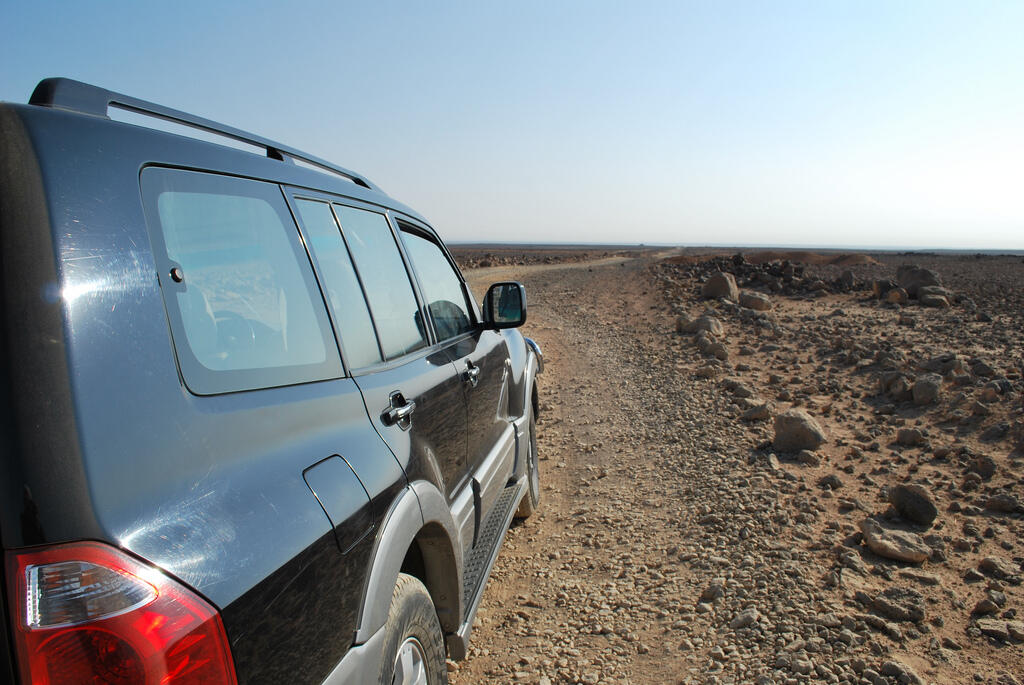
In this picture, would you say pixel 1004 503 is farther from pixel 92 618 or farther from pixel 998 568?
pixel 92 618

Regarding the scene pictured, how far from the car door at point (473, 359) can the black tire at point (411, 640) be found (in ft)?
2.77

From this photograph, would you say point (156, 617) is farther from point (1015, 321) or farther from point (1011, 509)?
point (1015, 321)

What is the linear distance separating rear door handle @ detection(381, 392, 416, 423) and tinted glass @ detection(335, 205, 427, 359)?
22 cm

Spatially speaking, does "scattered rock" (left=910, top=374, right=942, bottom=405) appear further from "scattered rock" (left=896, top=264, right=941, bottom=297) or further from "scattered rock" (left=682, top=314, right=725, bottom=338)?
"scattered rock" (left=896, top=264, right=941, bottom=297)

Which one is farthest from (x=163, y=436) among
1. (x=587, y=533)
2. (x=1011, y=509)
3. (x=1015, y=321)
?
(x=1015, y=321)

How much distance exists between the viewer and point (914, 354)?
31.4 feet

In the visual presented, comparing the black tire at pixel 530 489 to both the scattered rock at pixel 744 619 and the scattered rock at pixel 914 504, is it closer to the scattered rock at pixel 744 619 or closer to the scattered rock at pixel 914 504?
the scattered rock at pixel 744 619

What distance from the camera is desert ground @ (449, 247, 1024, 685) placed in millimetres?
3051

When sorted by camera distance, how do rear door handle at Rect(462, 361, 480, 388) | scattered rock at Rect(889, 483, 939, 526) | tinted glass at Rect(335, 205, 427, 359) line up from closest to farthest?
tinted glass at Rect(335, 205, 427, 359), rear door handle at Rect(462, 361, 480, 388), scattered rock at Rect(889, 483, 939, 526)

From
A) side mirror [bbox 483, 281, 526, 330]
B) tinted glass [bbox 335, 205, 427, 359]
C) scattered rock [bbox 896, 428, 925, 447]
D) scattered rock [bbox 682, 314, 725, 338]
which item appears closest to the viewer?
tinted glass [bbox 335, 205, 427, 359]

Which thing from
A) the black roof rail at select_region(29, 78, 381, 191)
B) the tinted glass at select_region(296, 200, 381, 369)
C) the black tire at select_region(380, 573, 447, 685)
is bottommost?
the black tire at select_region(380, 573, 447, 685)

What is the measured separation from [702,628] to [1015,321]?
41.7 feet

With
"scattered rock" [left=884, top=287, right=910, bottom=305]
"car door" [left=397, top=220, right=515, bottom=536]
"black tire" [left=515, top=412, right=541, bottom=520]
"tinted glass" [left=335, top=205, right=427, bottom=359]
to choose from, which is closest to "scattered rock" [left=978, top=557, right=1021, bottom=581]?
"black tire" [left=515, top=412, right=541, bottom=520]

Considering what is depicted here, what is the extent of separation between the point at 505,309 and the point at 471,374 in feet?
2.32
